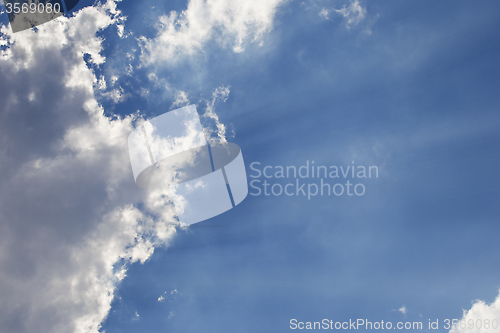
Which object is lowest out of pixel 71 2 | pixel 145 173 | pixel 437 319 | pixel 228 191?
pixel 437 319

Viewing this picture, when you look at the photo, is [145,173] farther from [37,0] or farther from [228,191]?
[37,0]

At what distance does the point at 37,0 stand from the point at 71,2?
219 inches

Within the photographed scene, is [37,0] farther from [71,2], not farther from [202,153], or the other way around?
[202,153]

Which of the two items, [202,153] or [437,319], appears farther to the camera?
[437,319]

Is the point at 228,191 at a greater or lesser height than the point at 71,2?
lesser

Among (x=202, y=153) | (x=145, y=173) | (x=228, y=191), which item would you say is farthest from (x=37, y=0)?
(x=228, y=191)

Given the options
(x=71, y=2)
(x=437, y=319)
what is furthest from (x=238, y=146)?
(x=437, y=319)

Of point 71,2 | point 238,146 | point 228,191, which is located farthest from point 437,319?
point 71,2

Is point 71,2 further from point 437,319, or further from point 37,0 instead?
point 437,319

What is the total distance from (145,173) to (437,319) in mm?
57124

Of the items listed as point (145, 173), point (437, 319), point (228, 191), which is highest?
point (145, 173)

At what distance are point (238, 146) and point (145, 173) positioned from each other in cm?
1626

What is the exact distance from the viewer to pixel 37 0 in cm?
4012

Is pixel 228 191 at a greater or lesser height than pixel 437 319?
greater
